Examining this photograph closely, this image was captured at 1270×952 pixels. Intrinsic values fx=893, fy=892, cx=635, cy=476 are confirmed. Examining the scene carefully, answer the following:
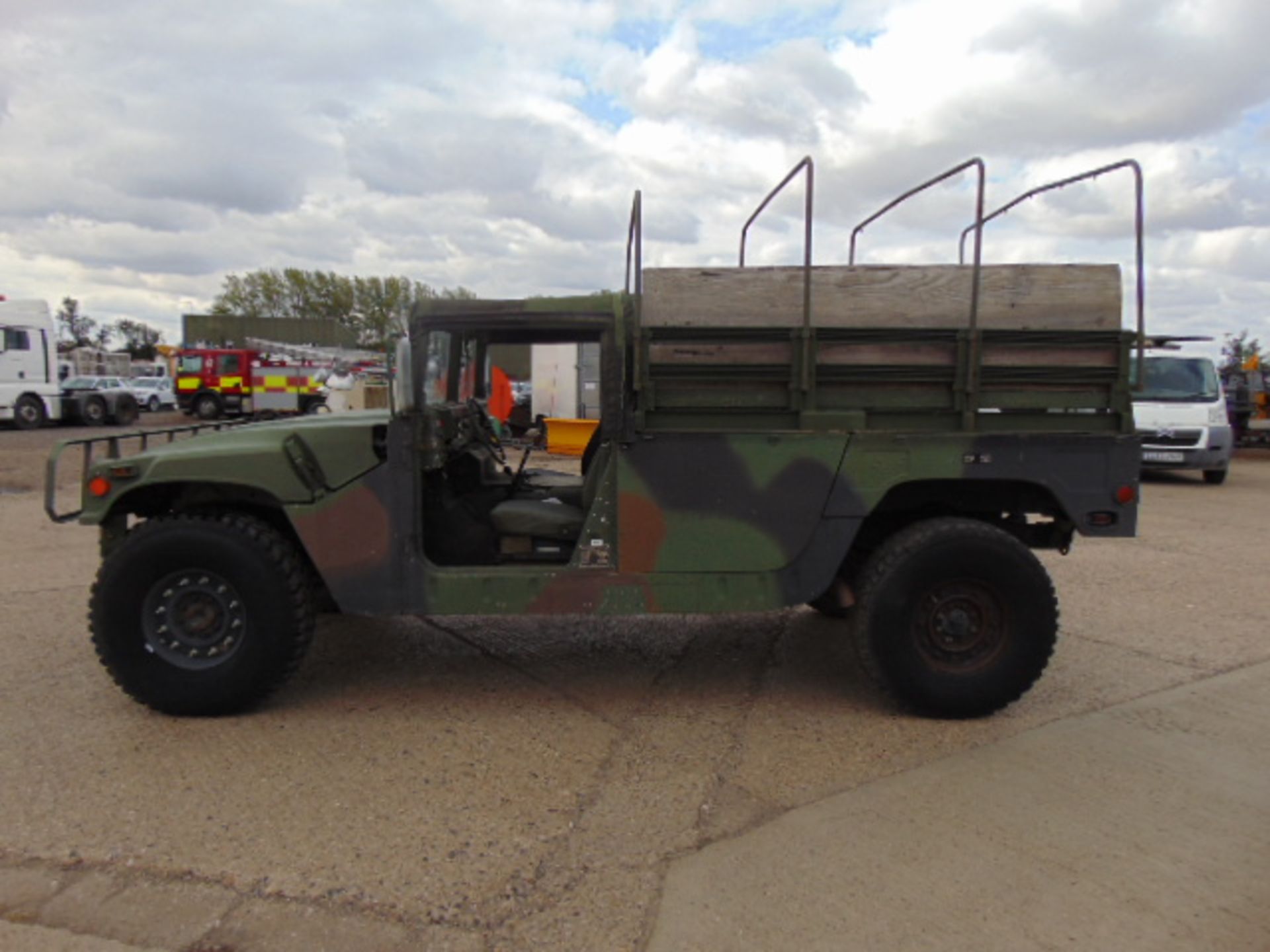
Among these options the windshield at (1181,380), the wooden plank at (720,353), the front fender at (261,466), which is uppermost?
the windshield at (1181,380)

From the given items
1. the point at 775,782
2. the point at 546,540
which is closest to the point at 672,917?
the point at 775,782

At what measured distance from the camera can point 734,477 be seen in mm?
3818

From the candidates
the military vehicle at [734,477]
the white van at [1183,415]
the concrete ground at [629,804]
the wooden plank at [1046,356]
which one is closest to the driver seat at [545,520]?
the military vehicle at [734,477]

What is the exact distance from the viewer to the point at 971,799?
322cm

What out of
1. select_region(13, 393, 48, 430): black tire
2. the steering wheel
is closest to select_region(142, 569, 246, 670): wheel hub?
the steering wheel

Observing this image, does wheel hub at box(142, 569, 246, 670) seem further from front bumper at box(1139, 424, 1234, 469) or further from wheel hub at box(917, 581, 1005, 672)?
front bumper at box(1139, 424, 1234, 469)

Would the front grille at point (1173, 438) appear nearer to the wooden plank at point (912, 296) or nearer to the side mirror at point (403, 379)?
the wooden plank at point (912, 296)

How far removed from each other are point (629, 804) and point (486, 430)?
7.01ft

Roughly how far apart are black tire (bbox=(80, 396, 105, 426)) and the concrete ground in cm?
2121

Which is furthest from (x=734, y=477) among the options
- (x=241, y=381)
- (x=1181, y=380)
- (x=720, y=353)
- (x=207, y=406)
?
(x=207, y=406)

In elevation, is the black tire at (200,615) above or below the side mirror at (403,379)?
below

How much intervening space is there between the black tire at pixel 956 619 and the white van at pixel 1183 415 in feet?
33.4

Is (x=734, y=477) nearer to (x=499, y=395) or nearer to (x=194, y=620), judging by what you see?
(x=499, y=395)

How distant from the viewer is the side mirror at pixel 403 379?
3680 millimetres
